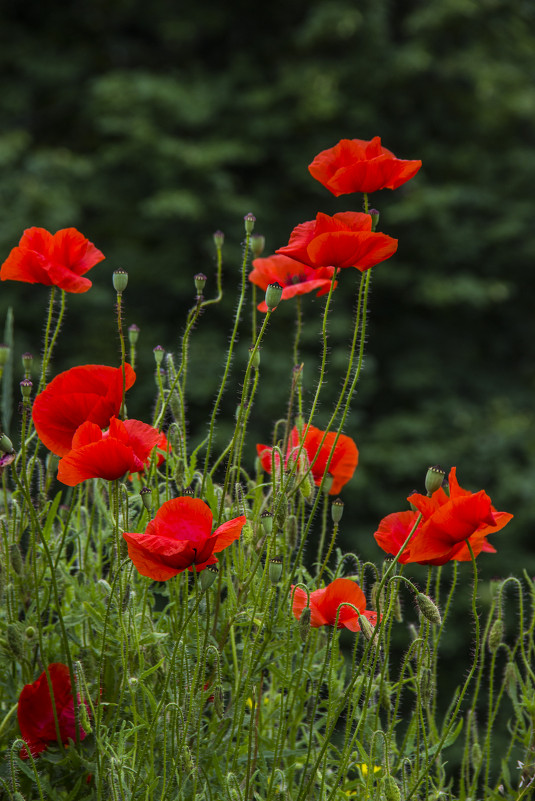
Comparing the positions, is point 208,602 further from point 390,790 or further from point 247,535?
point 390,790

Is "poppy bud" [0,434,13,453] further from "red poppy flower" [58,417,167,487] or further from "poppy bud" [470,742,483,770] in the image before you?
"poppy bud" [470,742,483,770]

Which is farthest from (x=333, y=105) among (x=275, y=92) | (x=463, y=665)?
(x=463, y=665)

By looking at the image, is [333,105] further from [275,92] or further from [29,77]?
[29,77]

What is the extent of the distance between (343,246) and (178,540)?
13.3 inches

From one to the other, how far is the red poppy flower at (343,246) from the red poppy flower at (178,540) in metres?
0.28

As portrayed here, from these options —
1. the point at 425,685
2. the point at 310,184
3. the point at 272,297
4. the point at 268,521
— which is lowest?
the point at 425,685

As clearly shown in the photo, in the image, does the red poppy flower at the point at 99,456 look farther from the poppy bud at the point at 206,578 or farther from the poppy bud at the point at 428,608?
the poppy bud at the point at 428,608

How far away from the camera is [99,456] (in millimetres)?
824

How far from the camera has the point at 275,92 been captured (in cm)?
713

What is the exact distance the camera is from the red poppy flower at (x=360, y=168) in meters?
1.02

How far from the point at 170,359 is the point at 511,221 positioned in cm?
655

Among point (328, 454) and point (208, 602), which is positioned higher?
point (328, 454)

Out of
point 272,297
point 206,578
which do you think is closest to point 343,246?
point 272,297

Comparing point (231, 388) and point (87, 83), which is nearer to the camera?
point (231, 388)
